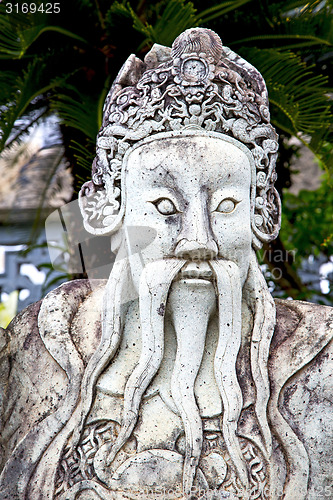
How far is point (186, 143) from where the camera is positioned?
12.0 feet

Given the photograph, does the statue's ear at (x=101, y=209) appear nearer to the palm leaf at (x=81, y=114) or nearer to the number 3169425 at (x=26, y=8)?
the palm leaf at (x=81, y=114)

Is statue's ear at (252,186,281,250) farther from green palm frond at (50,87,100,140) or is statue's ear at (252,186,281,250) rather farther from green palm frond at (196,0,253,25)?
green palm frond at (196,0,253,25)

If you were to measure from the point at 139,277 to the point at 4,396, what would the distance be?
0.82m

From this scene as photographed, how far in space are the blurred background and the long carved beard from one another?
1427 mm

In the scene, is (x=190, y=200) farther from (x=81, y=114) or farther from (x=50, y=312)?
(x=81, y=114)

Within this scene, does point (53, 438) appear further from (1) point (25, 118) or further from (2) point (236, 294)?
(1) point (25, 118)

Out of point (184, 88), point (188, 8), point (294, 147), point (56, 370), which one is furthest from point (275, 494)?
point (294, 147)

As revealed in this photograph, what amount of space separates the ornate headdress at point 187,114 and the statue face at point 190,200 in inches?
3.7

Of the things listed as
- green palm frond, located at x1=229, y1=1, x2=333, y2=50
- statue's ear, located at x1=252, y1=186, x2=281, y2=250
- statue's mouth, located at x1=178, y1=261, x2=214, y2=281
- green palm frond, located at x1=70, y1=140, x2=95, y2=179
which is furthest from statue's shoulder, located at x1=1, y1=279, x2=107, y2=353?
green palm frond, located at x1=229, y1=1, x2=333, y2=50

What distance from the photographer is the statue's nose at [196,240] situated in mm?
3531

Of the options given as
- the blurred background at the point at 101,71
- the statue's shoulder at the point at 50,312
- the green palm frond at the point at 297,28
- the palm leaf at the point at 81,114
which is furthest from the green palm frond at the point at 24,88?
the statue's shoulder at the point at 50,312

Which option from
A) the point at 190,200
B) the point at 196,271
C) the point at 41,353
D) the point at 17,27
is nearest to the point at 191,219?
the point at 190,200

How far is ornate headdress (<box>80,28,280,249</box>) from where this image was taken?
12.2 ft

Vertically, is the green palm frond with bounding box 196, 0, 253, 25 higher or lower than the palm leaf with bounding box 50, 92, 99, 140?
higher
